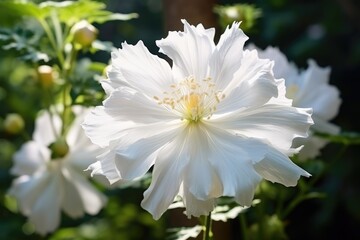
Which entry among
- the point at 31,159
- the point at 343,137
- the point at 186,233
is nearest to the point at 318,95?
the point at 343,137

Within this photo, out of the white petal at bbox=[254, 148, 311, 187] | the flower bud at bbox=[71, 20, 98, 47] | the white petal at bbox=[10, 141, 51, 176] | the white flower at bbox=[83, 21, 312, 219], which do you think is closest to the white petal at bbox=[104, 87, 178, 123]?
the white flower at bbox=[83, 21, 312, 219]

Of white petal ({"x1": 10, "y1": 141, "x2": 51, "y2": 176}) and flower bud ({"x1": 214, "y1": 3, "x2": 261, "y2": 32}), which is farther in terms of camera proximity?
white petal ({"x1": 10, "y1": 141, "x2": 51, "y2": 176})

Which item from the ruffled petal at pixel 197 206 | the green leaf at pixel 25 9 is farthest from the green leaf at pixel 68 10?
the ruffled petal at pixel 197 206

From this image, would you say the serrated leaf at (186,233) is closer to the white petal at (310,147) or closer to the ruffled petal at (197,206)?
the ruffled petal at (197,206)

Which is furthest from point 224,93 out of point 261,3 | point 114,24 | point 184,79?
point 114,24

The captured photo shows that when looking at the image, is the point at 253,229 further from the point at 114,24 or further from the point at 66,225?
the point at 114,24

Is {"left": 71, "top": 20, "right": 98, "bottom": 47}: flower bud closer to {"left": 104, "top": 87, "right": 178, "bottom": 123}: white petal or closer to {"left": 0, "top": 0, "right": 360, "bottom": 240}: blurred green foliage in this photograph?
{"left": 104, "top": 87, "right": 178, "bottom": 123}: white petal
